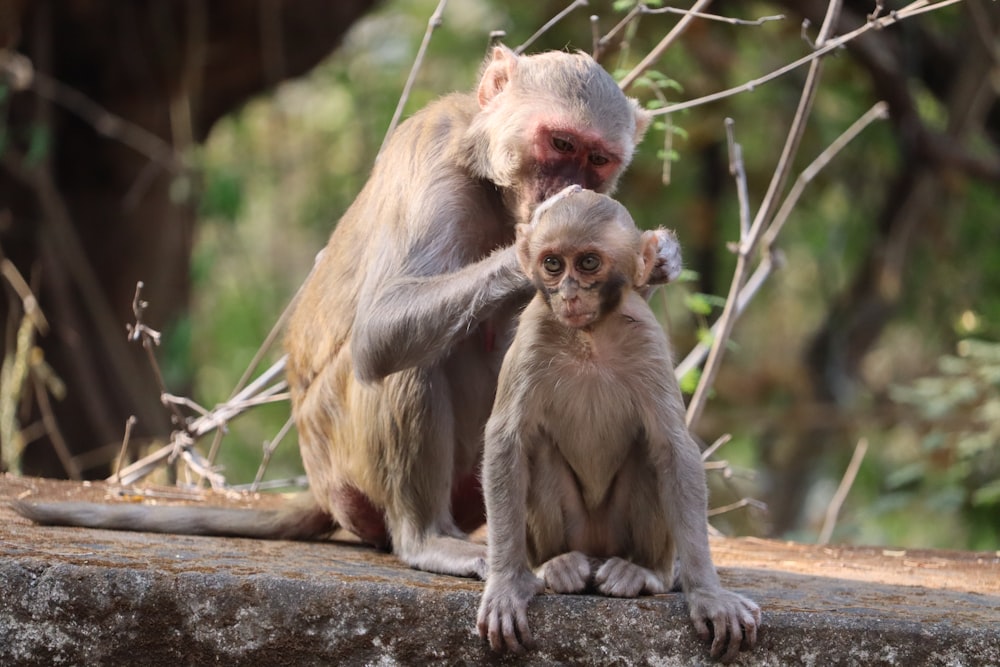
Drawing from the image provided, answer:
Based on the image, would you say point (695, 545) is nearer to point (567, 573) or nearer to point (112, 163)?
point (567, 573)

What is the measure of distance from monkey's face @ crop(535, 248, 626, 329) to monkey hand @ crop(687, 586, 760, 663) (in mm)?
877

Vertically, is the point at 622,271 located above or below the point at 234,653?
above

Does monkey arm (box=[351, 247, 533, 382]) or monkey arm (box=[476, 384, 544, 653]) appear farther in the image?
monkey arm (box=[351, 247, 533, 382])

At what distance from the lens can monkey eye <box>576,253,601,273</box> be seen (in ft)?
12.2

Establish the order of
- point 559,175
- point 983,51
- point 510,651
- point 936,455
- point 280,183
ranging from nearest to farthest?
point 510,651 → point 559,175 → point 936,455 → point 983,51 → point 280,183

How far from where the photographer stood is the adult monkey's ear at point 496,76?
16.5 ft

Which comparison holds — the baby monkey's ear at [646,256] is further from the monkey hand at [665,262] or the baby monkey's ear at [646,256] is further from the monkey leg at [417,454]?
the monkey leg at [417,454]

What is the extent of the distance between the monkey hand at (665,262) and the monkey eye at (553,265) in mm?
517

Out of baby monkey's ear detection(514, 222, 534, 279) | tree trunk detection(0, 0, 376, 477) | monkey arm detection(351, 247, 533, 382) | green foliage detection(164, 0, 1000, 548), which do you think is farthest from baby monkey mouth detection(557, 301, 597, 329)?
tree trunk detection(0, 0, 376, 477)

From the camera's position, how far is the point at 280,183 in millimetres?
15148

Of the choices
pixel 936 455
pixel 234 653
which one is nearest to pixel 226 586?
pixel 234 653

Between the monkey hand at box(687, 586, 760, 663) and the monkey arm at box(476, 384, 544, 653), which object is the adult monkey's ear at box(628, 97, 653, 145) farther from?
the monkey hand at box(687, 586, 760, 663)

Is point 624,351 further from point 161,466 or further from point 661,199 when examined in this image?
point 661,199

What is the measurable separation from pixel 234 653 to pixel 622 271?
1.62m
